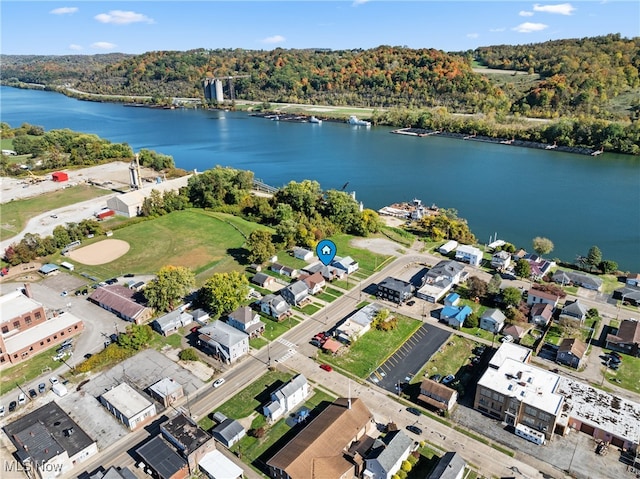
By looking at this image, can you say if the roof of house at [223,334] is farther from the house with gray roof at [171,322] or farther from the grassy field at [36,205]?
the grassy field at [36,205]

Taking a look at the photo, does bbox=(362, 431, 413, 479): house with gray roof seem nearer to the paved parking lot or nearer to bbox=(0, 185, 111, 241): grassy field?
the paved parking lot

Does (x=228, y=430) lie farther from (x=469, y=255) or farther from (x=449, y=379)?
(x=469, y=255)

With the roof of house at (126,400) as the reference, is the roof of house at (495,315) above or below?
above

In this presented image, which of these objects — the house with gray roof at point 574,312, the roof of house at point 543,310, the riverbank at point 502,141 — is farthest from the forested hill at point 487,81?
the roof of house at point 543,310

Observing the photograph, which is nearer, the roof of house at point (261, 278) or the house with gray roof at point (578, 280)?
the house with gray roof at point (578, 280)

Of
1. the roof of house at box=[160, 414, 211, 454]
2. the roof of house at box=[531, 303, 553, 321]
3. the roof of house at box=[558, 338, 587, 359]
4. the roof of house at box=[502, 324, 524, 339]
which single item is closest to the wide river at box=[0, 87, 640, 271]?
the roof of house at box=[531, 303, 553, 321]

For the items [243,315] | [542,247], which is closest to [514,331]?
[542,247]
